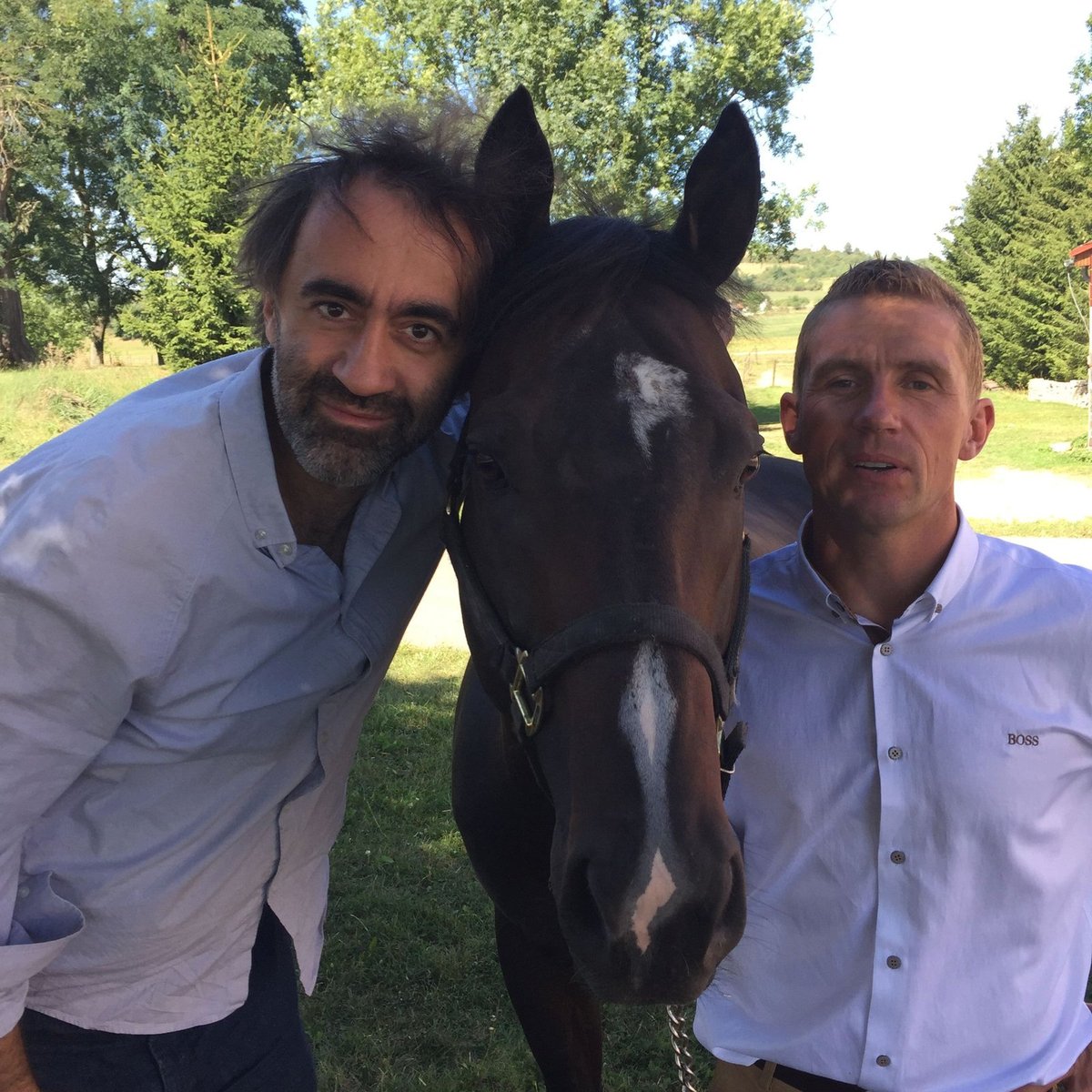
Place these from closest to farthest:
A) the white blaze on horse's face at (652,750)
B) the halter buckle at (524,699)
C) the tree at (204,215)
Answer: the white blaze on horse's face at (652,750)
the halter buckle at (524,699)
the tree at (204,215)

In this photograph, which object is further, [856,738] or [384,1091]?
[384,1091]

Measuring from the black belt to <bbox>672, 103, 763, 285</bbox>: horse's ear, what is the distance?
1.59 m

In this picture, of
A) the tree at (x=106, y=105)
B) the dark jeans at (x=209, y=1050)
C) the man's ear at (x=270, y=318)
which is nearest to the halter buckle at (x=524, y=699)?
the man's ear at (x=270, y=318)

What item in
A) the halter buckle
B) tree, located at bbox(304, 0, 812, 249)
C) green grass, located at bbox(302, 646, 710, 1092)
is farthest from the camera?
tree, located at bbox(304, 0, 812, 249)

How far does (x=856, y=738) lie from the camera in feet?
5.67

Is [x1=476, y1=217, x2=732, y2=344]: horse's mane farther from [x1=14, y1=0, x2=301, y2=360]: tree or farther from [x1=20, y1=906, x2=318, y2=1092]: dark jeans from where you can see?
[x1=14, y1=0, x2=301, y2=360]: tree

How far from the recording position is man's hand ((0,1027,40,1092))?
177 cm

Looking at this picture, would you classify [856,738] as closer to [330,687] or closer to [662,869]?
[662,869]

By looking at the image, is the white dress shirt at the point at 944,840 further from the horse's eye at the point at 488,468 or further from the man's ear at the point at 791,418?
the horse's eye at the point at 488,468

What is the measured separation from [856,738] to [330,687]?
3.48 feet

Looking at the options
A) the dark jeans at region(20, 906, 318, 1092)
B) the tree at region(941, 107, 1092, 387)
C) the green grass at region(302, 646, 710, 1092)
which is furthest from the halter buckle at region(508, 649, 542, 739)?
the tree at region(941, 107, 1092, 387)

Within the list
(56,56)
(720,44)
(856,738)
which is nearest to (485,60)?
(720,44)

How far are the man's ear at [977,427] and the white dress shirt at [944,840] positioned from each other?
0.24 m

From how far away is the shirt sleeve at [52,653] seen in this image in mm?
1658
